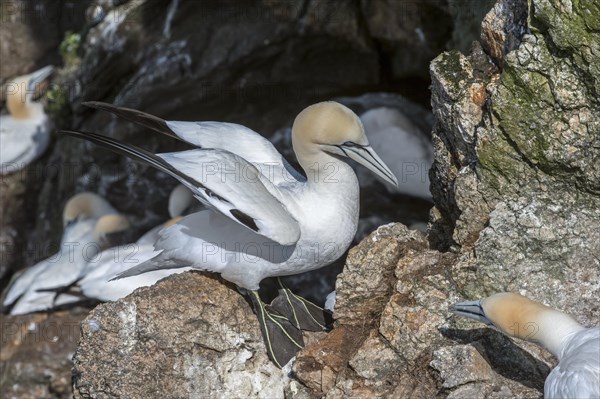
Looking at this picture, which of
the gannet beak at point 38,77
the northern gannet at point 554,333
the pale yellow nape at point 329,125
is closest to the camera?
the northern gannet at point 554,333

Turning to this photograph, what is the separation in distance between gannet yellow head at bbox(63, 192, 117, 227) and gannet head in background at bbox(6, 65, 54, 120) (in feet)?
4.67

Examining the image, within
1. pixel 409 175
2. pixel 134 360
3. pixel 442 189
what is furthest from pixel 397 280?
pixel 409 175

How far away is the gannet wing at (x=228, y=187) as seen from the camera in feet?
18.0

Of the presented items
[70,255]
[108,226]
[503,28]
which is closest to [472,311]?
[503,28]

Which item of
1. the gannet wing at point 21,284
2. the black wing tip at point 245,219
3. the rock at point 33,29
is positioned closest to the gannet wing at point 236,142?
the black wing tip at point 245,219

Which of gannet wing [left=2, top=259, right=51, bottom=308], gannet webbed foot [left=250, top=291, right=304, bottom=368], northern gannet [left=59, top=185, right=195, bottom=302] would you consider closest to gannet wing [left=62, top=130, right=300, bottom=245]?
gannet webbed foot [left=250, top=291, right=304, bottom=368]

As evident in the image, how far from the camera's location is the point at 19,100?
10711 mm

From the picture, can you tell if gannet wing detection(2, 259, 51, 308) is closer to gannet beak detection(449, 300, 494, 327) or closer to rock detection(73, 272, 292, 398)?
rock detection(73, 272, 292, 398)

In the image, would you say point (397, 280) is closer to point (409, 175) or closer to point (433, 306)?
point (433, 306)

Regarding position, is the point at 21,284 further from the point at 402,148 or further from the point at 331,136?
the point at 331,136

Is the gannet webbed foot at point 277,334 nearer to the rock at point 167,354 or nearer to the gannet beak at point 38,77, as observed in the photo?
the rock at point 167,354

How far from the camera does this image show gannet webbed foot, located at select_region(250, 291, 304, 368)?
5.82 metres

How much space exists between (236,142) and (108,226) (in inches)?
142

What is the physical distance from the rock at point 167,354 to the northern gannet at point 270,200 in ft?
0.61
